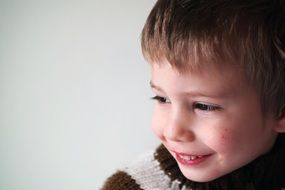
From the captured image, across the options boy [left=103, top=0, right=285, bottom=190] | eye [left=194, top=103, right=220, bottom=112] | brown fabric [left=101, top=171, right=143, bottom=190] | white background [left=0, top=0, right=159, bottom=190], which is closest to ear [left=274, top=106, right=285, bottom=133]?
boy [left=103, top=0, right=285, bottom=190]

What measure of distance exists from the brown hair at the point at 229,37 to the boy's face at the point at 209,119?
20 millimetres

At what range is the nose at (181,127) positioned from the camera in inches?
23.9

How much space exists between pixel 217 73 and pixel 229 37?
0.06m

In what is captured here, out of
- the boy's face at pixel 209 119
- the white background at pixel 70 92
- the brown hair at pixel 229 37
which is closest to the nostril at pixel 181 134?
the boy's face at pixel 209 119

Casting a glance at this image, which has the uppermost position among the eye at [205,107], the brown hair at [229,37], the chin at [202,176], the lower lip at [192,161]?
the brown hair at [229,37]

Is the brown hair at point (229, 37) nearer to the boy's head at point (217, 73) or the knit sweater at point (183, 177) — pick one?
the boy's head at point (217, 73)

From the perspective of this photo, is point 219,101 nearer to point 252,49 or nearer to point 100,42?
point 252,49

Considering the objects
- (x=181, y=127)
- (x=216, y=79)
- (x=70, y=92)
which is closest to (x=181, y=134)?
(x=181, y=127)

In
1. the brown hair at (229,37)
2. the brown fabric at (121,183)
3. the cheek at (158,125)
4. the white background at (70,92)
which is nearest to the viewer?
the brown hair at (229,37)

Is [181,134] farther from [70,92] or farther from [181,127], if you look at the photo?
[70,92]

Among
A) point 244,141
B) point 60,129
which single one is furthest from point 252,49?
point 60,129

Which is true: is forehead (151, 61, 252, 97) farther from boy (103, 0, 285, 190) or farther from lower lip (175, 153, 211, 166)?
lower lip (175, 153, 211, 166)

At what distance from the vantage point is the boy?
557 millimetres

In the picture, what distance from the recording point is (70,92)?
100 cm
